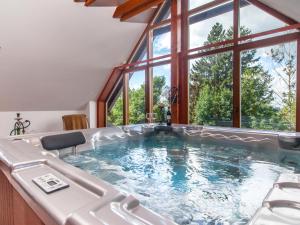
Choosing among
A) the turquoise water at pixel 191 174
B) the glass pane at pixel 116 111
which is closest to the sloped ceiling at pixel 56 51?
the glass pane at pixel 116 111

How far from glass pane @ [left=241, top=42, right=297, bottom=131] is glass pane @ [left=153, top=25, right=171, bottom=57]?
5.16 feet

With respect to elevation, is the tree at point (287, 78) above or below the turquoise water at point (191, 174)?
above

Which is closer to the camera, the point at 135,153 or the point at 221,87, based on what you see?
the point at 135,153

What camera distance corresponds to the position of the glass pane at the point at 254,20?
3.04 meters

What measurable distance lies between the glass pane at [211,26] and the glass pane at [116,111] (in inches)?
89.5

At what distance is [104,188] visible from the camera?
0.79m

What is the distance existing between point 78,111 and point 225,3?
413 centimetres

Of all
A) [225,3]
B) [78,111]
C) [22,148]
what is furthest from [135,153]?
[78,111]

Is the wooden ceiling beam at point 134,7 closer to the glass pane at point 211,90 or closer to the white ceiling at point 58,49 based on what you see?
the white ceiling at point 58,49

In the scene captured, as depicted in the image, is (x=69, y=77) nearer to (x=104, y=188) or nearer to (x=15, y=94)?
(x=15, y=94)

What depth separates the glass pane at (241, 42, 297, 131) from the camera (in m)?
2.92

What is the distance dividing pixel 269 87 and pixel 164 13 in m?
2.61

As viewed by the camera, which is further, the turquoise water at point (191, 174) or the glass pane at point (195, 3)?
the glass pane at point (195, 3)

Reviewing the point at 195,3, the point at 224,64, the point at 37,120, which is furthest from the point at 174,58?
the point at 37,120
